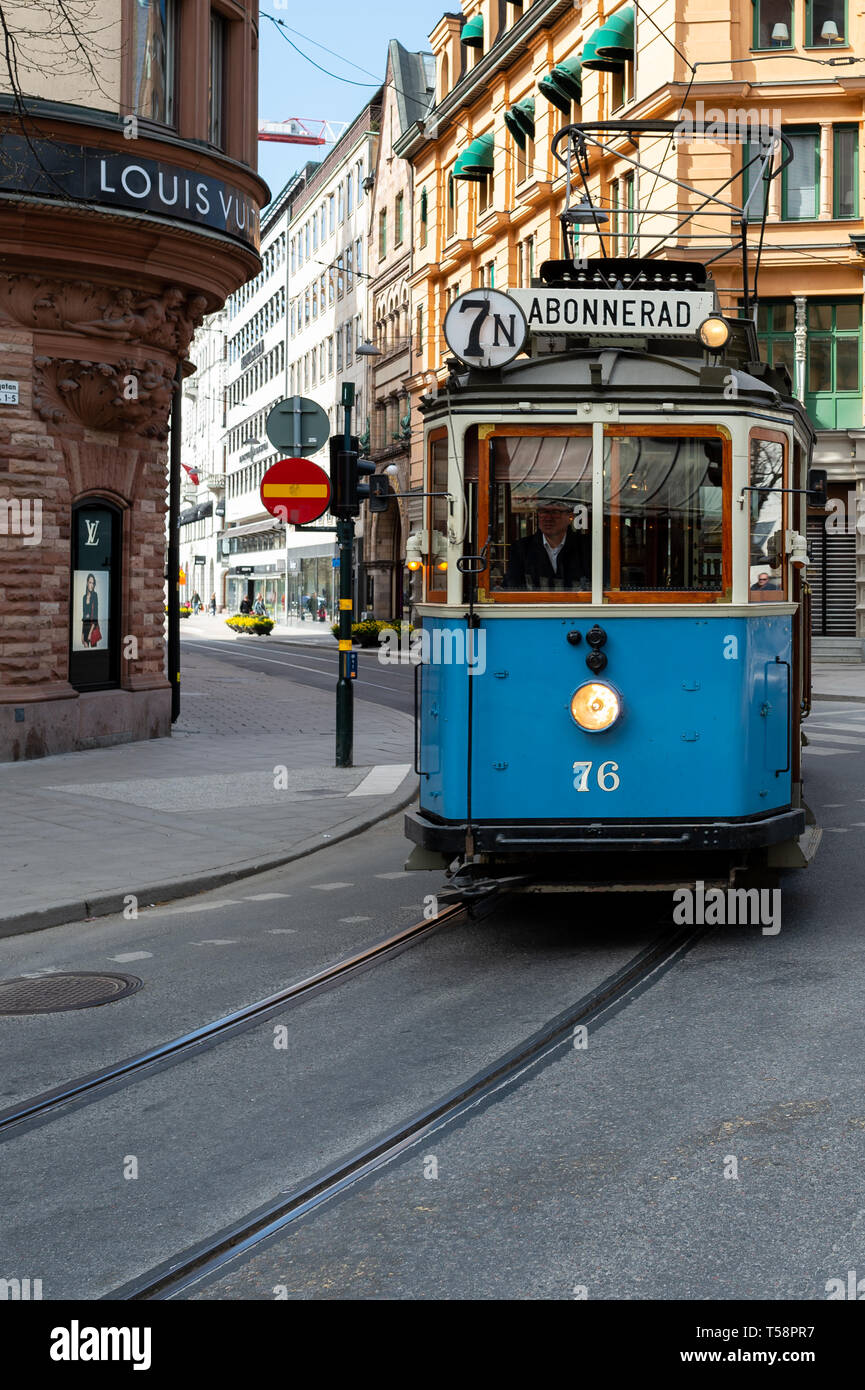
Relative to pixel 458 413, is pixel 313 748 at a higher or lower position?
lower

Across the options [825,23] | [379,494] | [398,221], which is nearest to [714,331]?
[379,494]

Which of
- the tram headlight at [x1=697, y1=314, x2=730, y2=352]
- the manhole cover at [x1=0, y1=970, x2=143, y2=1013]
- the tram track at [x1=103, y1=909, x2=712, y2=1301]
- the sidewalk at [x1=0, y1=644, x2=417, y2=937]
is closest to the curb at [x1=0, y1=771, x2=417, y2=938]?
the sidewalk at [x1=0, y1=644, x2=417, y2=937]

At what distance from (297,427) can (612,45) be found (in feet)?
86.6

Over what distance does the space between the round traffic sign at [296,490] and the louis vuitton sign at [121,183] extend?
3.18 metres

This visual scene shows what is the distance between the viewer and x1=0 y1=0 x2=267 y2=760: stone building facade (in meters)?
16.1

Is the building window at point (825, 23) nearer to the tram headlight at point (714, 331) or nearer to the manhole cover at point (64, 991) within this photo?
the tram headlight at point (714, 331)

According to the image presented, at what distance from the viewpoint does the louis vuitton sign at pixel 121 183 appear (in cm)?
1554

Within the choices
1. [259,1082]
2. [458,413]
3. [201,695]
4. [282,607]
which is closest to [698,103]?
[201,695]

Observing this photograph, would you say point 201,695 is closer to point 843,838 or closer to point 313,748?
point 313,748

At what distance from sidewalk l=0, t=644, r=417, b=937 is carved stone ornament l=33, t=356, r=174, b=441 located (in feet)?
11.9

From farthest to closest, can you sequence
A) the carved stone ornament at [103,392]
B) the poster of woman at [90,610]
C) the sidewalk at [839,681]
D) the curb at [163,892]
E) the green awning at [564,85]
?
the green awning at [564,85] → the sidewalk at [839,681] → the poster of woman at [90,610] → the carved stone ornament at [103,392] → the curb at [163,892]

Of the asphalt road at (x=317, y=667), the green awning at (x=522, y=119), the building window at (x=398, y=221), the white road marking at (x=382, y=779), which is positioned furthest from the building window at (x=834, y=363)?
the building window at (x=398, y=221)

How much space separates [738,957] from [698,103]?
32.0m
